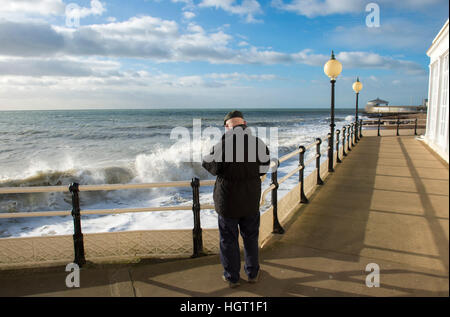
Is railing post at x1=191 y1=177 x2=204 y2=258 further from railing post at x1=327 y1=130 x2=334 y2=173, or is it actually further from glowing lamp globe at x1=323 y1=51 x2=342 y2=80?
glowing lamp globe at x1=323 y1=51 x2=342 y2=80

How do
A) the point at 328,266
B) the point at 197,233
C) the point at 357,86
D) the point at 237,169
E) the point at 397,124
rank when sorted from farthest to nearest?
the point at 397,124, the point at 357,86, the point at 197,233, the point at 328,266, the point at 237,169

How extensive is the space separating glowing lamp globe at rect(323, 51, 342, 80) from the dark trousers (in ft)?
22.8

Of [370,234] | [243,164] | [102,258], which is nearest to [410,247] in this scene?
[370,234]

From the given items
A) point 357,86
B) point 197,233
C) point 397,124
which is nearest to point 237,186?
point 197,233

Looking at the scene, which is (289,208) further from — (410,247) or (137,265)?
(137,265)

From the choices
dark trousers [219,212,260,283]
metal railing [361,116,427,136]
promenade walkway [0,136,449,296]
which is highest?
metal railing [361,116,427,136]

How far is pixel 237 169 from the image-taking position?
2986 millimetres

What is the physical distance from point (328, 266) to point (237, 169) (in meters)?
1.54

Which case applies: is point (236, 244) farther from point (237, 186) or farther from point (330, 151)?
point (330, 151)

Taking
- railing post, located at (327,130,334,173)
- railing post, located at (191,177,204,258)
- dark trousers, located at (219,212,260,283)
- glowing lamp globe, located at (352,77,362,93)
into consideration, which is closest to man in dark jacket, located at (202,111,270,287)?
dark trousers, located at (219,212,260,283)

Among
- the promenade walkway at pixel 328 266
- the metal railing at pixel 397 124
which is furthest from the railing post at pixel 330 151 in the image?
the metal railing at pixel 397 124

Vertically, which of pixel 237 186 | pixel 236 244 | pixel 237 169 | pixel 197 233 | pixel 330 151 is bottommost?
pixel 197 233

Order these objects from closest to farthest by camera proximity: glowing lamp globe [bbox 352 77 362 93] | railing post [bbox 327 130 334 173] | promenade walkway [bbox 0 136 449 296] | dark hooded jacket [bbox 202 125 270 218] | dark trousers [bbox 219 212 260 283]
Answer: promenade walkway [bbox 0 136 449 296], dark hooded jacket [bbox 202 125 270 218], dark trousers [bbox 219 212 260 283], railing post [bbox 327 130 334 173], glowing lamp globe [bbox 352 77 362 93]

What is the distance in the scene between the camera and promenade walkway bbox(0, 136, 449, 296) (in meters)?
2.45
